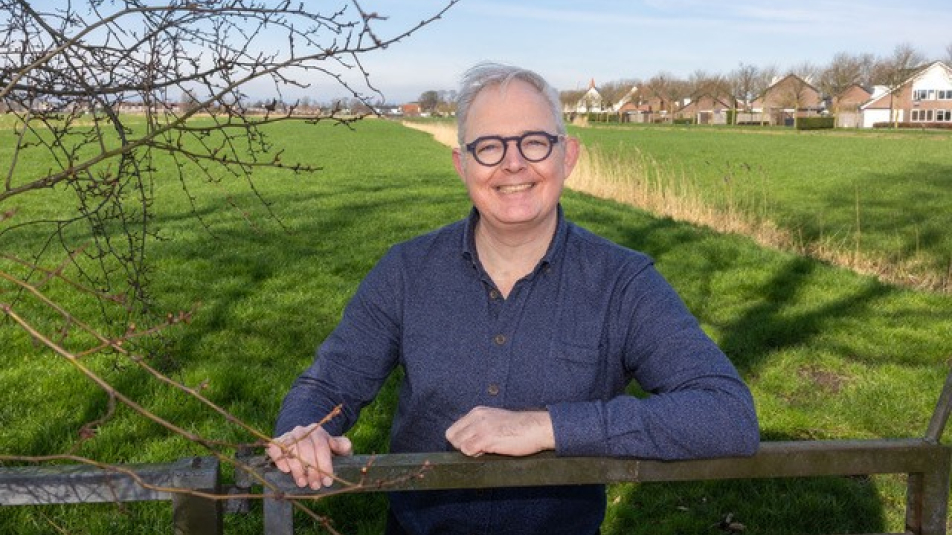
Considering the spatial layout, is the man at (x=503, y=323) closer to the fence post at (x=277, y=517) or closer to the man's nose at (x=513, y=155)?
the man's nose at (x=513, y=155)

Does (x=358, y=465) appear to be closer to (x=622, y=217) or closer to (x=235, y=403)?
(x=235, y=403)

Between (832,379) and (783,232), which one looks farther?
(783,232)

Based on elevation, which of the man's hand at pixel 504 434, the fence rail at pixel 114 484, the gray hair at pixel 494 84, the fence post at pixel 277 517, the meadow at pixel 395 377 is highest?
the gray hair at pixel 494 84

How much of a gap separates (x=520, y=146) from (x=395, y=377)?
4.22 meters

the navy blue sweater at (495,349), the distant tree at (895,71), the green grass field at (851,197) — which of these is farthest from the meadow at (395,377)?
the distant tree at (895,71)

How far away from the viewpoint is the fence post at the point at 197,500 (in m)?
1.52

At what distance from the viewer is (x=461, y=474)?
159 cm

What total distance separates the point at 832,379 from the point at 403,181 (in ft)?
54.3

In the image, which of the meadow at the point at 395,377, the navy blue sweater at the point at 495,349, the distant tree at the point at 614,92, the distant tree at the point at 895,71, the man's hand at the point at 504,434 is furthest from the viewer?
the distant tree at the point at 614,92

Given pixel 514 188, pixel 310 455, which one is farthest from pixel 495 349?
pixel 310 455

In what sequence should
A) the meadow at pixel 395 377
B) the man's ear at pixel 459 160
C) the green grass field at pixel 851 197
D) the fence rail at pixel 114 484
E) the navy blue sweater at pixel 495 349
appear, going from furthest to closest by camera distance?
the green grass field at pixel 851 197 → the meadow at pixel 395 377 → the man's ear at pixel 459 160 → the navy blue sweater at pixel 495 349 → the fence rail at pixel 114 484

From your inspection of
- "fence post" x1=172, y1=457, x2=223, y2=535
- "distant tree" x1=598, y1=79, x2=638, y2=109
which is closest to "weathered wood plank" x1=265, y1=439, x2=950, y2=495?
"fence post" x1=172, y1=457, x2=223, y2=535

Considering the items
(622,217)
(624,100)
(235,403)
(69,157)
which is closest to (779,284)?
(622,217)

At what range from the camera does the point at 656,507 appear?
461 cm
